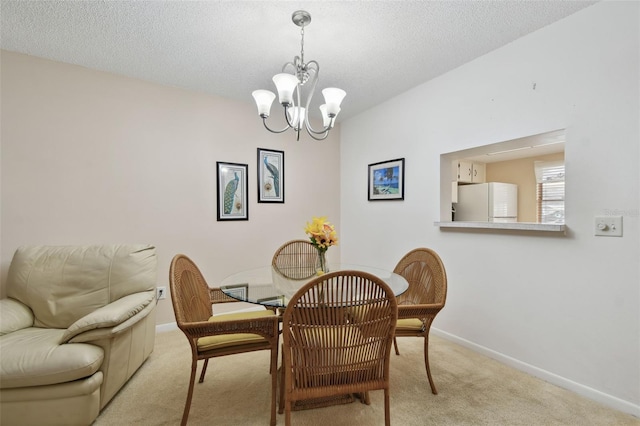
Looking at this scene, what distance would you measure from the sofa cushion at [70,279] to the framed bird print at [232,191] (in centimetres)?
111

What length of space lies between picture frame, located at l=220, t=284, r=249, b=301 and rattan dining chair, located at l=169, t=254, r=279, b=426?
0.40 feet

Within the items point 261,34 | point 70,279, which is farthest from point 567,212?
point 70,279

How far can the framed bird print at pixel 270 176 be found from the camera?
3.45m

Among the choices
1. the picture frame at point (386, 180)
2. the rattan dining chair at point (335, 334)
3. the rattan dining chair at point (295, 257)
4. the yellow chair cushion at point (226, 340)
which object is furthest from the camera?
the picture frame at point (386, 180)

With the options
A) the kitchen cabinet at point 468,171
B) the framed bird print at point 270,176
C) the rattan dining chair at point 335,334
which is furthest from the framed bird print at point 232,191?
the kitchen cabinet at point 468,171

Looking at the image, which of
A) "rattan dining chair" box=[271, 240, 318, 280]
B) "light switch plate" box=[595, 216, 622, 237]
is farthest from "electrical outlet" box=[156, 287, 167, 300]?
"light switch plate" box=[595, 216, 622, 237]

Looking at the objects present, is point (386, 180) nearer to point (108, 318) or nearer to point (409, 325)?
point (409, 325)

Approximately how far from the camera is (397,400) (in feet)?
5.99

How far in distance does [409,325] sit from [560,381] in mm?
1110

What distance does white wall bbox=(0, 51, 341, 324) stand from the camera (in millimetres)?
2371

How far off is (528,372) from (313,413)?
5.25ft

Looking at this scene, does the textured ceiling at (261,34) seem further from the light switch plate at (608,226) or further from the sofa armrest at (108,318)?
the sofa armrest at (108,318)

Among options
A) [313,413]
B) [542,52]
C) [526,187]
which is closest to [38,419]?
[313,413]

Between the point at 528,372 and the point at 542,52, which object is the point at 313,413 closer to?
the point at 528,372
